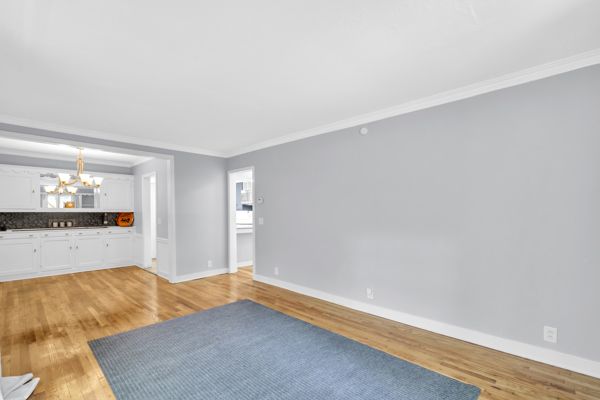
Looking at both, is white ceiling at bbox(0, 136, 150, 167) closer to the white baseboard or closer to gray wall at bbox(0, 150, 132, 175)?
gray wall at bbox(0, 150, 132, 175)

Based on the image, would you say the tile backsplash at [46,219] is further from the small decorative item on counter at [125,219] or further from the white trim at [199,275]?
the white trim at [199,275]

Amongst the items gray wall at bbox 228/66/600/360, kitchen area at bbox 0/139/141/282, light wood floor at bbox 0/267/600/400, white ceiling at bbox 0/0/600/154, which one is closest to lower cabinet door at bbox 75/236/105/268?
kitchen area at bbox 0/139/141/282

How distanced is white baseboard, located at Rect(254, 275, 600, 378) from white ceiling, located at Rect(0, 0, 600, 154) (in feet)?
8.26

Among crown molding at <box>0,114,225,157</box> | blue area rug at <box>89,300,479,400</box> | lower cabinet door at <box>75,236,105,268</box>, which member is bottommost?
blue area rug at <box>89,300,479,400</box>

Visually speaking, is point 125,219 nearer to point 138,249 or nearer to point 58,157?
point 138,249

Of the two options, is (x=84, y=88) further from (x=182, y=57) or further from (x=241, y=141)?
(x=241, y=141)

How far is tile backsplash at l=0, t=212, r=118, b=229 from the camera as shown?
18.7 feet

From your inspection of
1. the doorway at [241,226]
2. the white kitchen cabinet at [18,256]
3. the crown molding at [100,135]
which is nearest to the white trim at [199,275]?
the doorway at [241,226]

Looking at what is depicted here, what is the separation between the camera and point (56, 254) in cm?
583

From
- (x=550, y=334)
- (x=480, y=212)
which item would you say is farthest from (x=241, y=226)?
(x=550, y=334)

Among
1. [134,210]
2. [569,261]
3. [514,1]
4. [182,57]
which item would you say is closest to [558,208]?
[569,261]

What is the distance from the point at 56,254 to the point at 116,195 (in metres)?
1.76

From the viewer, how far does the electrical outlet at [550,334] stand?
2346mm

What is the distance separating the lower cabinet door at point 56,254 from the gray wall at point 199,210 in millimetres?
2912
